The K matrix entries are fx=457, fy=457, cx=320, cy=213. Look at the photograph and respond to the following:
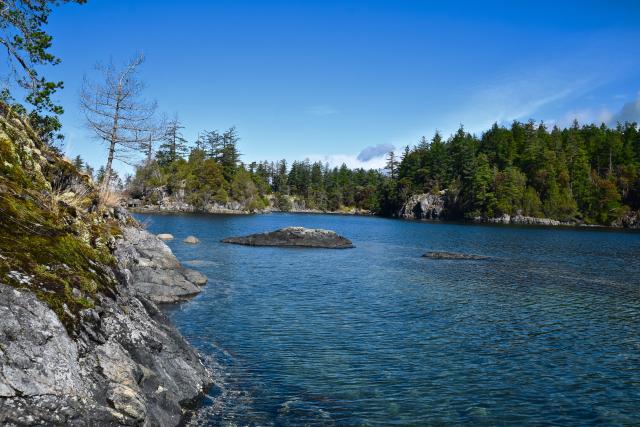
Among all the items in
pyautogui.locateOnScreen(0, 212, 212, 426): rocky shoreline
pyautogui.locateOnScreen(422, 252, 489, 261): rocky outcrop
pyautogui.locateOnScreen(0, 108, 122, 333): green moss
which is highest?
pyautogui.locateOnScreen(0, 108, 122, 333): green moss

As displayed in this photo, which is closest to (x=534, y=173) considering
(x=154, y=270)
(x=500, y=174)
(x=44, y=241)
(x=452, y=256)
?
(x=500, y=174)

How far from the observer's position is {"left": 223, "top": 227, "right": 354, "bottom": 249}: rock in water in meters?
57.5

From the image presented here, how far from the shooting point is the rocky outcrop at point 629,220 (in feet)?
414

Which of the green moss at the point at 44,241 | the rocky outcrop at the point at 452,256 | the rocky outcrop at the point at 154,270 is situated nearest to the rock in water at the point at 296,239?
the rocky outcrop at the point at 452,256

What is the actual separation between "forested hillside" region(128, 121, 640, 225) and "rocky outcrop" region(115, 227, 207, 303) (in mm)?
106966

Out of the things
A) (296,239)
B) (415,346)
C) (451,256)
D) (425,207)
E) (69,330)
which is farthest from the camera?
(425,207)

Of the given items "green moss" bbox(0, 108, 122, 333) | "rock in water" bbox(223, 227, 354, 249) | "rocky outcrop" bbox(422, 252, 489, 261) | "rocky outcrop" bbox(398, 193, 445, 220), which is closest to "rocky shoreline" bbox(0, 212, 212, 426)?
"green moss" bbox(0, 108, 122, 333)

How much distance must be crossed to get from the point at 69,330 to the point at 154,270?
2017 centimetres

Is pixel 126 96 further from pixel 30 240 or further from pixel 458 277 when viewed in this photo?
pixel 458 277

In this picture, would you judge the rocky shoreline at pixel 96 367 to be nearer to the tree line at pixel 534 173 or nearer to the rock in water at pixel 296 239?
the rock in water at pixel 296 239

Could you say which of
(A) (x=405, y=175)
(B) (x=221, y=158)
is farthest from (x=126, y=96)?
(A) (x=405, y=175)

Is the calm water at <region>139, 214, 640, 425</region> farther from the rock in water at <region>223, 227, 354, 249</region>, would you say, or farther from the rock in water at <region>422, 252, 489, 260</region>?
the rock in water at <region>223, 227, 354, 249</region>

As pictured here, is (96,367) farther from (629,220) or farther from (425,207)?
(425,207)

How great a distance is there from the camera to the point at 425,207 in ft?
512
